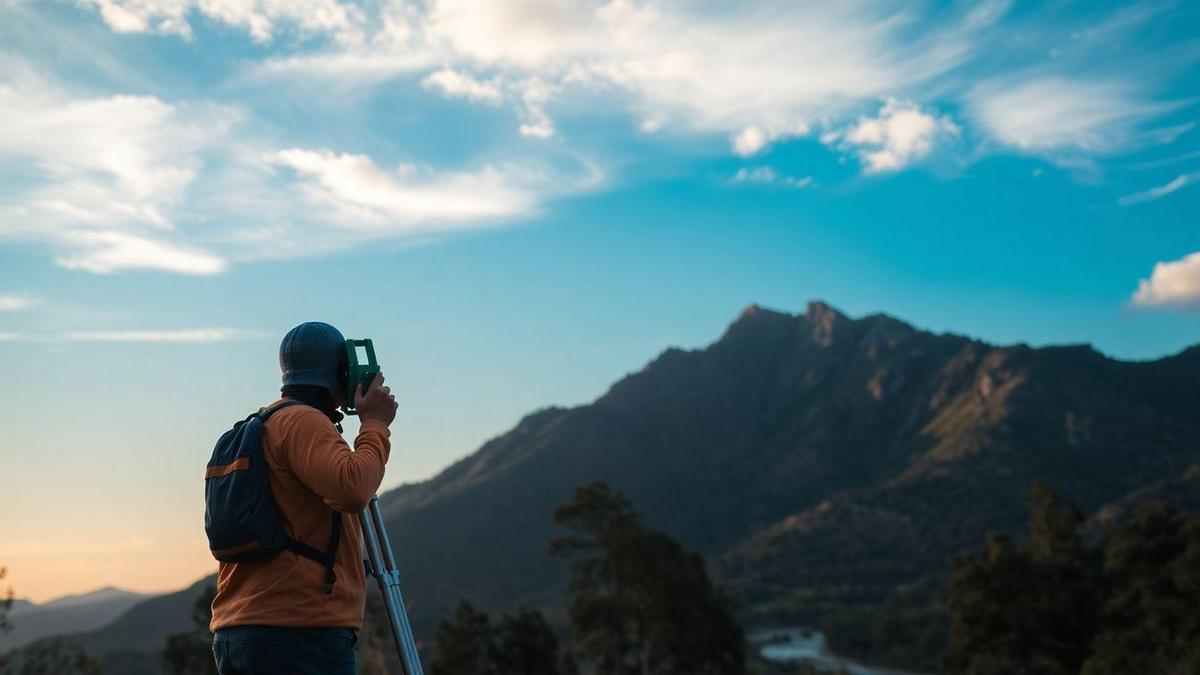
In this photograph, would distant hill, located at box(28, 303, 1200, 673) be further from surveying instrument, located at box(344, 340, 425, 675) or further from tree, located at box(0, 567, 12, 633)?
surveying instrument, located at box(344, 340, 425, 675)

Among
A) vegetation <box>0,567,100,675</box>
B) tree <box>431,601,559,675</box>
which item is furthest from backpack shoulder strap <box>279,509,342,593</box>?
tree <box>431,601,559,675</box>

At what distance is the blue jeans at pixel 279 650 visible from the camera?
10.9 feet

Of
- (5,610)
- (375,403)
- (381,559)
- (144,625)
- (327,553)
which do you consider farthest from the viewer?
(144,625)

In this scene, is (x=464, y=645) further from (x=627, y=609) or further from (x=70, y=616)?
(x=70, y=616)

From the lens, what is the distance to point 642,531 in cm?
4422

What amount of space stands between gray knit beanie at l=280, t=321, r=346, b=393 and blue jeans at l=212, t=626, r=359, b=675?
2.73 feet

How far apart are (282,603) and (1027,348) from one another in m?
148

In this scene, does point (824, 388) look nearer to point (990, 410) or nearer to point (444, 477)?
point (990, 410)

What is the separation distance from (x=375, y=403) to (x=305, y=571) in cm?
61

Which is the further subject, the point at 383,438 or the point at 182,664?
the point at 182,664

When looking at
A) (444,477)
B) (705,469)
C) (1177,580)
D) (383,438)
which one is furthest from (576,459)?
(383,438)

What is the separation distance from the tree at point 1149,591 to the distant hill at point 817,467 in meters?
42.8

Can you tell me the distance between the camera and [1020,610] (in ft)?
123

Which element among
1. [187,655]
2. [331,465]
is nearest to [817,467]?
[187,655]
